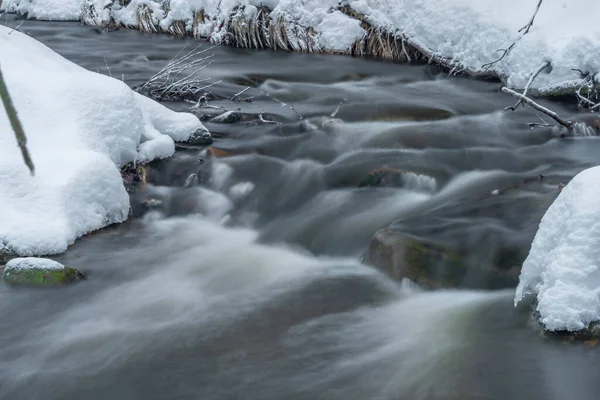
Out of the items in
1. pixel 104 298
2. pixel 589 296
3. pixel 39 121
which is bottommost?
pixel 104 298

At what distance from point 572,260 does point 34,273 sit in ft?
10.4

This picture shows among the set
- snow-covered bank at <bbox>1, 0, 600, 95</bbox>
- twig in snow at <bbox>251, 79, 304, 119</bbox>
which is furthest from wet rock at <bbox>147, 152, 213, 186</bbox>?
snow-covered bank at <bbox>1, 0, 600, 95</bbox>

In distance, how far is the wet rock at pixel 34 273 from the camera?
174 inches

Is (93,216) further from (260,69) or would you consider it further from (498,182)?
(260,69)

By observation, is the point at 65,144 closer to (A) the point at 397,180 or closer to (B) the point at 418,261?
(A) the point at 397,180

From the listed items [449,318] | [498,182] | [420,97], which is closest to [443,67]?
[420,97]

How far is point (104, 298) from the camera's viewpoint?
4.42m

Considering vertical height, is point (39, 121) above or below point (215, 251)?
above

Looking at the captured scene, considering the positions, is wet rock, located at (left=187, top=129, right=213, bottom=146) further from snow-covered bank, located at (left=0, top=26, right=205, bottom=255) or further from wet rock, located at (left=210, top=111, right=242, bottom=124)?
wet rock, located at (left=210, top=111, right=242, bottom=124)

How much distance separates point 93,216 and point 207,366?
1992mm

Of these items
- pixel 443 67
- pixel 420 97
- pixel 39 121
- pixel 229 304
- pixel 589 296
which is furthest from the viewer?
pixel 443 67

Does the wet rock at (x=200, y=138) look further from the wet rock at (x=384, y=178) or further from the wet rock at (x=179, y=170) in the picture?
the wet rock at (x=384, y=178)

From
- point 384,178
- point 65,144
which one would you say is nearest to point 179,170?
point 65,144

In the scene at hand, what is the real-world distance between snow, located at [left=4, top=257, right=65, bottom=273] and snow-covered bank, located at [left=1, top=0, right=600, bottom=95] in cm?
578
